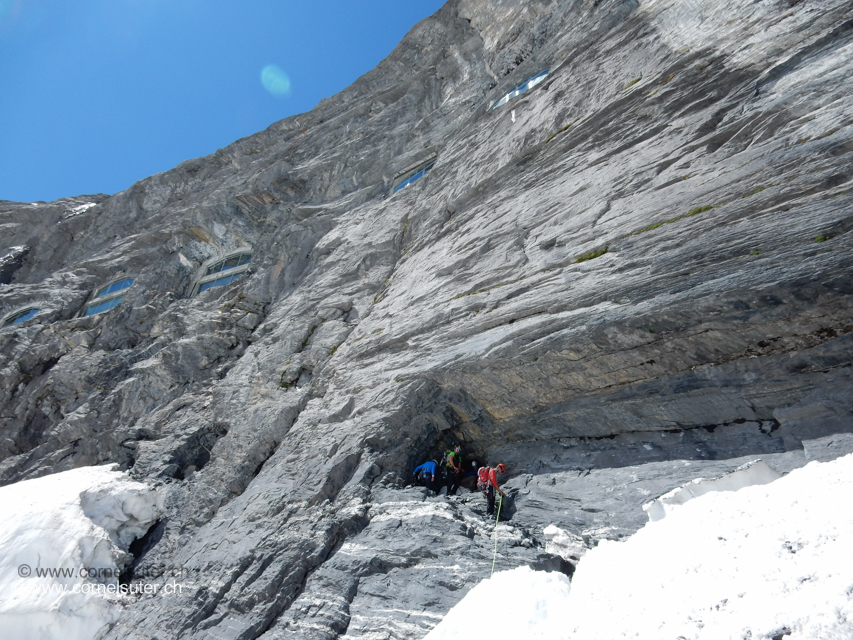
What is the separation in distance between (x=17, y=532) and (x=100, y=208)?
28056mm

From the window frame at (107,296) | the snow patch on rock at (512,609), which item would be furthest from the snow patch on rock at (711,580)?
the window frame at (107,296)

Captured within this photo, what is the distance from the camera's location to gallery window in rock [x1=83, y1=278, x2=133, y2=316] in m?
24.8

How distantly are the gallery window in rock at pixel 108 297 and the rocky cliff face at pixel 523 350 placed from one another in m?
6.26

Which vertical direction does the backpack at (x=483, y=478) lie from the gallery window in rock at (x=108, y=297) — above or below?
below

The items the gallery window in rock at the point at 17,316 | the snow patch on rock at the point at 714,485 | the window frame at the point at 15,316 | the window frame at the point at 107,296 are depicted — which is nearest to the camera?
the snow patch on rock at the point at 714,485

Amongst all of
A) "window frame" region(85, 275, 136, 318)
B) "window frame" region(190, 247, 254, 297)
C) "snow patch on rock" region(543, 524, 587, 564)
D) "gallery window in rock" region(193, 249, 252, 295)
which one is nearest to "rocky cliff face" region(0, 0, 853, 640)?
"snow patch on rock" region(543, 524, 587, 564)

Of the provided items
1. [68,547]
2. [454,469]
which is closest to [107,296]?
[68,547]

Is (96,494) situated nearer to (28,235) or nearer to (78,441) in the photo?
(78,441)

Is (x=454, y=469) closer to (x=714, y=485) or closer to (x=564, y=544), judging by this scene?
(x=564, y=544)

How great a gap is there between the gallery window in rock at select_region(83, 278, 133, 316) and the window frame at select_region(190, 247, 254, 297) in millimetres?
3839

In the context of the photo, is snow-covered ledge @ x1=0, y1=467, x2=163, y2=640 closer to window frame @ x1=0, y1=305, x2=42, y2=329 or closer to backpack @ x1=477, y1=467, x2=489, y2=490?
backpack @ x1=477, y1=467, x2=489, y2=490

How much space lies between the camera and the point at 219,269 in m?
25.1

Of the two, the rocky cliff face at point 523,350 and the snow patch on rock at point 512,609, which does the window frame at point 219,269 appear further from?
the snow patch on rock at point 512,609

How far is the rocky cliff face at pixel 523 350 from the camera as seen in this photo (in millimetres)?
7004
